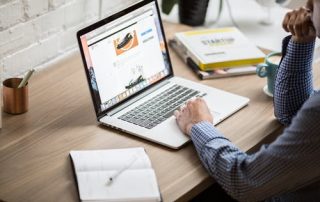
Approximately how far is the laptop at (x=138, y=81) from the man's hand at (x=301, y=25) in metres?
0.24

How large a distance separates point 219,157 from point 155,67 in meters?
0.49

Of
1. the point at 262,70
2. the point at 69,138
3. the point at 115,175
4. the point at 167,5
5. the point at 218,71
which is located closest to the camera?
the point at 115,175

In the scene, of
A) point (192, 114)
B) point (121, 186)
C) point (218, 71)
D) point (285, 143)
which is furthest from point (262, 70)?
point (121, 186)

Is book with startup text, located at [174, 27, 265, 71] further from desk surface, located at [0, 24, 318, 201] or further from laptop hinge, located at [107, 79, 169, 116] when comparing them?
laptop hinge, located at [107, 79, 169, 116]

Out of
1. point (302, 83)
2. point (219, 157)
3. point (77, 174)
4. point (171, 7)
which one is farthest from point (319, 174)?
point (171, 7)

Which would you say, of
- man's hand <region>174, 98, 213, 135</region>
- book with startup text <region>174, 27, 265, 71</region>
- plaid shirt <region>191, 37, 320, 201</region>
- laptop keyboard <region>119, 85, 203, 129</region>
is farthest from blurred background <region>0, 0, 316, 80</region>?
plaid shirt <region>191, 37, 320, 201</region>

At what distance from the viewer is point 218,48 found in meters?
2.17

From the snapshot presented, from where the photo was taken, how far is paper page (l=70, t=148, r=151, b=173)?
1563 mm

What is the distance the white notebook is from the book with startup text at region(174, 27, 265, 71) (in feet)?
1.84

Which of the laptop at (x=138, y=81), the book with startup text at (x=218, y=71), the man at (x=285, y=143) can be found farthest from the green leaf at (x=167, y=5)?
the man at (x=285, y=143)

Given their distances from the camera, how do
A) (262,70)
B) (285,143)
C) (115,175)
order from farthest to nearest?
(262,70) < (115,175) < (285,143)

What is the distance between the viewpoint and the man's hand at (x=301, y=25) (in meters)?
1.80

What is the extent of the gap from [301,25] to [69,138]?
70 centimetres

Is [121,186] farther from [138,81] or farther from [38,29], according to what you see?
[38,29]
